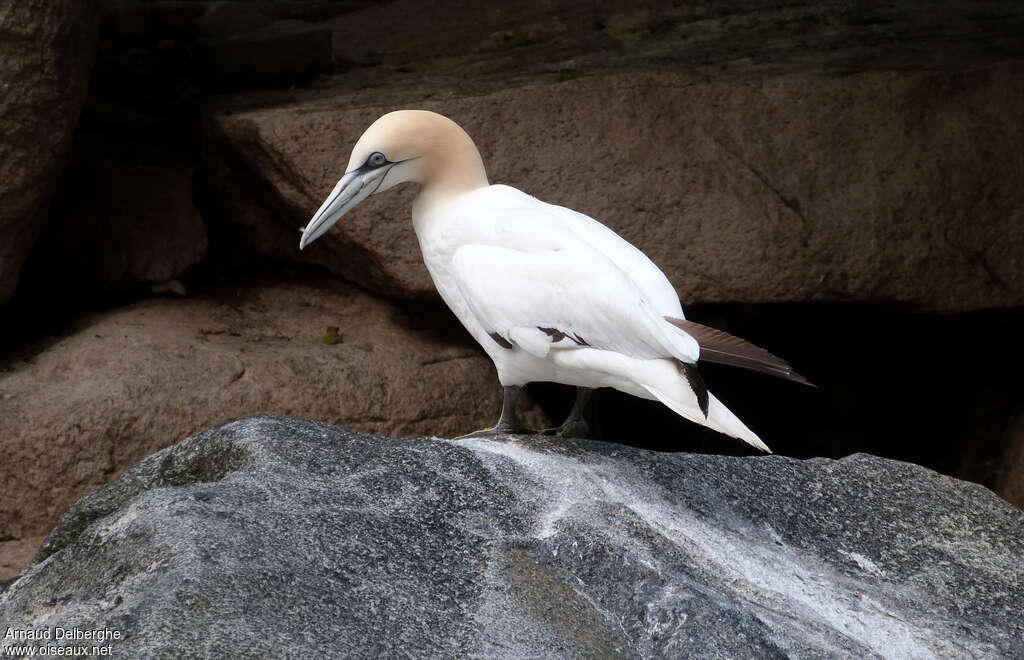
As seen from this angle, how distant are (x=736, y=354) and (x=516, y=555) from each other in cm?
88

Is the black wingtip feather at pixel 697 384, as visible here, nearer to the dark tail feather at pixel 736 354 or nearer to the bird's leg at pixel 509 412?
the dark tail feather at pixel 736 354

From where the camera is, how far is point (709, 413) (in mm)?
3727

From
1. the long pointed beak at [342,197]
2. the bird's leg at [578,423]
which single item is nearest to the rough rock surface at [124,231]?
the long pointed beak at [342,197]

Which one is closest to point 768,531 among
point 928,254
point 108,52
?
point 928,254

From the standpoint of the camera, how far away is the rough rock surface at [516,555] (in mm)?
3000

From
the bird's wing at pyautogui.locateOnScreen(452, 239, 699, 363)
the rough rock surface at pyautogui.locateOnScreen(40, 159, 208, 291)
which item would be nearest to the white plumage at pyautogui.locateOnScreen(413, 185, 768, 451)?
the bird's wing at pyautogui.locateOnScreen(452, 239, 699, 363)

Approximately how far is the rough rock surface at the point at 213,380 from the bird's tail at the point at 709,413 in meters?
2.30

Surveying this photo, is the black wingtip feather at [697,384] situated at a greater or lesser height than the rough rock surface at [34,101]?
lesser

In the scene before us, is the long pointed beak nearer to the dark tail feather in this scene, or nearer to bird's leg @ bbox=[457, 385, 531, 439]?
bird's leg @ bbox=[457, 385, 531, 439]

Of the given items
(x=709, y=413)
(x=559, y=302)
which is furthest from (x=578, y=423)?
(x=709, y=413)

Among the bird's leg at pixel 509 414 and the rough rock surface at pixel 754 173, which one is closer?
the bird's leg at pixel 509 414

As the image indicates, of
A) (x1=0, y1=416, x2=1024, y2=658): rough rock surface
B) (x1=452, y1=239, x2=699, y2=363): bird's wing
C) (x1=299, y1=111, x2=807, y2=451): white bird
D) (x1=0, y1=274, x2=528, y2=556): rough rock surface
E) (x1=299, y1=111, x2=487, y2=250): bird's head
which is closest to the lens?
(x1=0, y1=416, x2=1024, y2=658): rough rock surface

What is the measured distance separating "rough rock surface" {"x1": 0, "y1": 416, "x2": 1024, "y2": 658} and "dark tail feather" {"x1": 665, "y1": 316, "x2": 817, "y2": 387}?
459 millimetres

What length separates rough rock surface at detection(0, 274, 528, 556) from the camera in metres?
5.46
